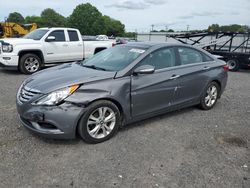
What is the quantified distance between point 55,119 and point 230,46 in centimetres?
1182

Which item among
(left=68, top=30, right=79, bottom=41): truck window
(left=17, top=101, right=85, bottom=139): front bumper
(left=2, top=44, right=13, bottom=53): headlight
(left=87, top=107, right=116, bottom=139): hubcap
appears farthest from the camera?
(left=68, top=30, right=79, bottom=41): truck window

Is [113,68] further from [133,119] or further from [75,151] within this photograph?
[75,151]

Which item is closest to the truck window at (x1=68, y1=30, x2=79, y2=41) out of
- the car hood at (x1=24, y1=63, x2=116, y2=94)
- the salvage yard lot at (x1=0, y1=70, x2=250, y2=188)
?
the salvage yard lot at (x1=0, y1=70, x2=250, y2=188)

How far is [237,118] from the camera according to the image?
207 inches

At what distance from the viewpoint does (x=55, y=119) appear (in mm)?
3514

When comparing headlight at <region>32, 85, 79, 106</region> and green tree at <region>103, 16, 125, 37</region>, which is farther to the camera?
green tree at <region>103, 16, 125, 37</region>

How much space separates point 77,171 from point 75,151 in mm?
508

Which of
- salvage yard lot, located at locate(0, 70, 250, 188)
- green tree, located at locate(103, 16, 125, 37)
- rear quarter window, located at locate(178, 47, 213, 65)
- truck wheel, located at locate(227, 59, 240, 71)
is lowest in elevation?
salvage yard lot, located at locate(0, 70, 250, 188)

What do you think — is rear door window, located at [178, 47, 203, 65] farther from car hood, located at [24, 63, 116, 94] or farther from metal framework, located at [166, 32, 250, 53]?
metal framework, located at [166, 32, 250, 53]

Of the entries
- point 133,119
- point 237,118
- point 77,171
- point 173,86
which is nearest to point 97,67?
point 133,119

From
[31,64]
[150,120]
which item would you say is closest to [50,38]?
[31,64]

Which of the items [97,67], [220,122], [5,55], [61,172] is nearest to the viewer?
[61,172]

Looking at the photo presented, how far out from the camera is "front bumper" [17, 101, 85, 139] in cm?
351

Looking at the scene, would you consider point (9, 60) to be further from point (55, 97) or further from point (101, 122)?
point (101, 122)
